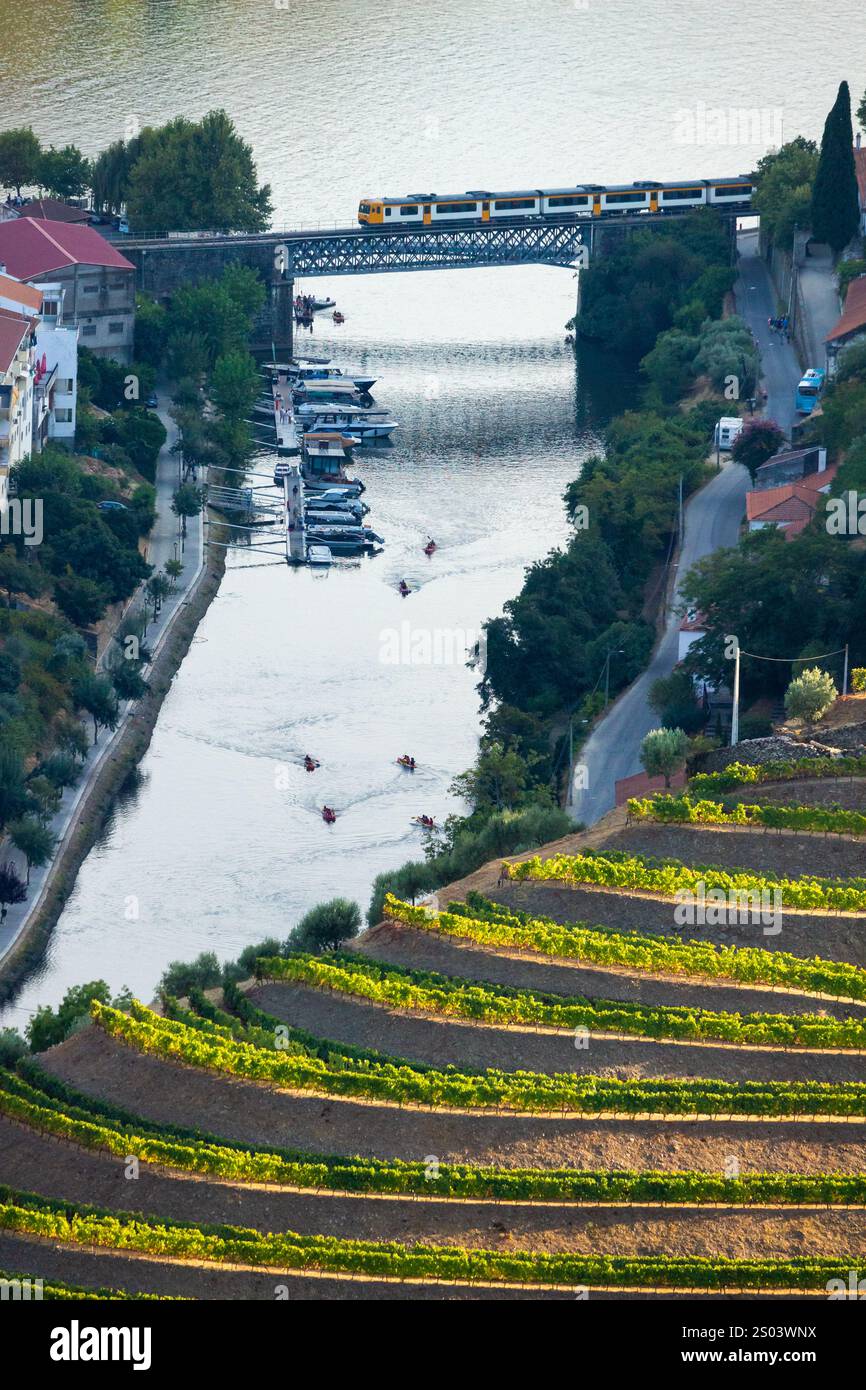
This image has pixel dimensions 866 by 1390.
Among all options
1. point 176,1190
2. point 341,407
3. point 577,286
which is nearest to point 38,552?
point 341,407

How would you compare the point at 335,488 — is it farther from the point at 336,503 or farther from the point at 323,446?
the point at 323,446

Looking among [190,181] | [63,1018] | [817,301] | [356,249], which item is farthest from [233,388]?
[63,1018]

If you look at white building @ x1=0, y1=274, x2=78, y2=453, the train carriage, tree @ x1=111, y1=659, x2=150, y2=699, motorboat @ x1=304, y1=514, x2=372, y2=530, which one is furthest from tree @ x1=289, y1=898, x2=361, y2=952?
the train carriage

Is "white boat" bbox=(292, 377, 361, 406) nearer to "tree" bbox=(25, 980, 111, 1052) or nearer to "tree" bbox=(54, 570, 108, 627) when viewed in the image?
"tree" bbox=(54, 570, 108, 627)

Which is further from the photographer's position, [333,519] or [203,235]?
[203,235]

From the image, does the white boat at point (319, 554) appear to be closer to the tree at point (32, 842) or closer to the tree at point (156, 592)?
the tree at point (156, 592)

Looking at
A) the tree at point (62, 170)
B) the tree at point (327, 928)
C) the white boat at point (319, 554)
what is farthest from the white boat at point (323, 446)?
the tree at point (327, 928)
